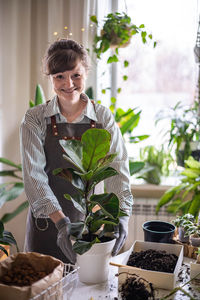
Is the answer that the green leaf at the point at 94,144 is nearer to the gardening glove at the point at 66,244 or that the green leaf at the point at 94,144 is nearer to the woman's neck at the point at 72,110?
the gardening glove at the point at 66,244

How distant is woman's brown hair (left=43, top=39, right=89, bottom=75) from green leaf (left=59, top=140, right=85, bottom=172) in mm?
571

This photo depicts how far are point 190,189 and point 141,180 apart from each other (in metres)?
0.63

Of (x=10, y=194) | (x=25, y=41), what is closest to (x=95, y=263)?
(x=10, y=194)

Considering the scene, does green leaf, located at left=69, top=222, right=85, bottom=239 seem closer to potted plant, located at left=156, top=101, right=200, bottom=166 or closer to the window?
potted plant, located at left=156, top=101, right=200, bottom=166

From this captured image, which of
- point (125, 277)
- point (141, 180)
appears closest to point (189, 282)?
point (125, 277)

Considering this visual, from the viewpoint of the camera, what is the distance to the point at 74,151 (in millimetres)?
1271

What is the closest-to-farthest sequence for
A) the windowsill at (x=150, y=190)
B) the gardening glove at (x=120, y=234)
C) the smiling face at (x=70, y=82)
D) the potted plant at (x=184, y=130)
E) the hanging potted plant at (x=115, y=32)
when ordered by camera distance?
the gardening glove at (x=120, y=234) < the smiling face at (x=70, y=82) < the hanging potted plant at (x=115, y=32) < the potted plant at (x=184, y=130) < the windowsill at (x=150, y=190)

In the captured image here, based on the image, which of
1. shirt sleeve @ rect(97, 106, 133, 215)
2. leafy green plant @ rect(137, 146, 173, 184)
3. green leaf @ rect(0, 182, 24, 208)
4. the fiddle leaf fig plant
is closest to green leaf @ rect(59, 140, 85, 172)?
the fiddle leaf fig plant

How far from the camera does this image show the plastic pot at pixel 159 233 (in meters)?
1.53

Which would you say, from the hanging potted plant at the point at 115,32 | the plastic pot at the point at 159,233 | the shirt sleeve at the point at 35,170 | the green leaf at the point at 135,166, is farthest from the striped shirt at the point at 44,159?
the hanging potted plant at the point at 115,32

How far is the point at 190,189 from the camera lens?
9.12 ft

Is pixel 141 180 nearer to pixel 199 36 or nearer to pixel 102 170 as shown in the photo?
pixel 199 36

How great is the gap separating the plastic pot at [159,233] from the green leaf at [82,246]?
1.25 feet

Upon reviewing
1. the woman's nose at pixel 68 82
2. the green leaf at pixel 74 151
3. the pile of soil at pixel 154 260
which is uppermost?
the woman's nose at pixel 68 82
